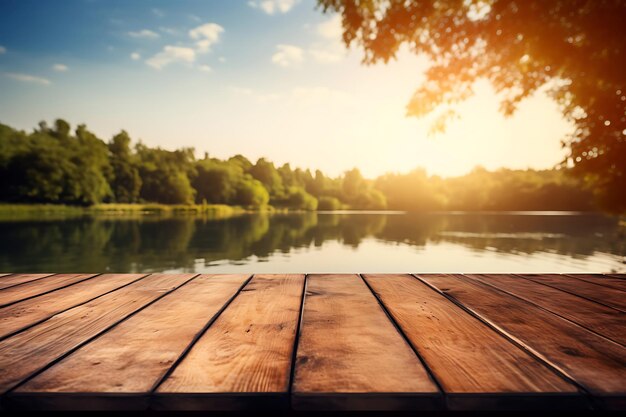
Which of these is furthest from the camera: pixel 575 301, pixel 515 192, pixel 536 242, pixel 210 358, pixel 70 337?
pixel 515 192

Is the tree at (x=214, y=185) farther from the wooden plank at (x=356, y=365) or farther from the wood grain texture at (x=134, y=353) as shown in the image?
the wooden plank at (x=356, y=365)

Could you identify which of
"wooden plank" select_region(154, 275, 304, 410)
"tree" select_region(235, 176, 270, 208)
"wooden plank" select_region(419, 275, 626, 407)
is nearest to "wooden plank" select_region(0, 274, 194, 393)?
"wooden plank" select_region(154, 275, 304, 410)

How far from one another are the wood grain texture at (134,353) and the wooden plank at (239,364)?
0.06m

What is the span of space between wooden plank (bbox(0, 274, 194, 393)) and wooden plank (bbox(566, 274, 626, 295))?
2.68 meters

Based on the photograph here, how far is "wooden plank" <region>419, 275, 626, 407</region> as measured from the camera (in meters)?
1.02

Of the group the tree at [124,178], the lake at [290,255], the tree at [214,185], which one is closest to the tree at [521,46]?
the lake at [290,255]

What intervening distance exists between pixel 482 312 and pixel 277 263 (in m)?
12.3

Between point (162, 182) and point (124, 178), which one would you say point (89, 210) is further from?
point (162, 182)

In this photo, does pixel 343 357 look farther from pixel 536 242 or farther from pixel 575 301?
pixel 536 242

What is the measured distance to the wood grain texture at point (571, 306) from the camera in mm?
1494

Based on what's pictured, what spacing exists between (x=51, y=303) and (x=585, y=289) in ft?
9.54

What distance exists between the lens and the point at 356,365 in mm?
1097

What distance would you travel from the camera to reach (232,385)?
3.20 feet

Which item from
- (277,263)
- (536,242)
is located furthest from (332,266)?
(536,242)
